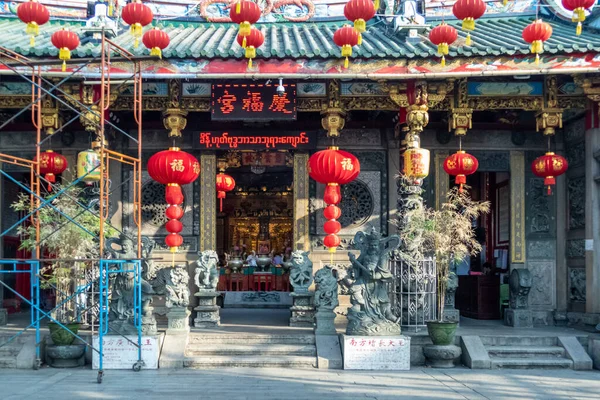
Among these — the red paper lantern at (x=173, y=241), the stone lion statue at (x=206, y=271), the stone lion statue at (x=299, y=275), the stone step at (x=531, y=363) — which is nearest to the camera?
the stone step at (x=531, y=363)

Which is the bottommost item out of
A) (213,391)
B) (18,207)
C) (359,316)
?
(213,391)

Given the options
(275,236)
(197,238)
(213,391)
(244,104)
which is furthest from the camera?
(275,236)

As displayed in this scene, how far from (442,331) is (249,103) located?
5.05 metres

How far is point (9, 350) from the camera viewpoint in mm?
10484

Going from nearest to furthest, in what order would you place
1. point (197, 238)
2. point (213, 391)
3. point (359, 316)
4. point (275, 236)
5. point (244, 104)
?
point (213, 391)
point (359, 316)
point (244, 104)
point (197, 238)
point (275, 236)

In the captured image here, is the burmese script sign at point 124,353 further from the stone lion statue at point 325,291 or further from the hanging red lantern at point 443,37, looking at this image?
the hanging red lantern at point 443,37

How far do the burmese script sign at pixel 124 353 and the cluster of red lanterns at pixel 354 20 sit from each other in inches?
209

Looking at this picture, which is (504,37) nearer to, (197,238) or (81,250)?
(197,238)

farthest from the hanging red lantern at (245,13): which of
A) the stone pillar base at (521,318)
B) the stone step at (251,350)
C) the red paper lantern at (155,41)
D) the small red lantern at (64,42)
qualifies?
the stone pillar base at (521,318)

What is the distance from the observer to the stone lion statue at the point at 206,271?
41.1 feet

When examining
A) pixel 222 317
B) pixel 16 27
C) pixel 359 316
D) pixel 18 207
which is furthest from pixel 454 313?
pixel 16 27

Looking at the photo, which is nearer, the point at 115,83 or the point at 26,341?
the point at 26,341

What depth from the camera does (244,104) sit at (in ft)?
40.2

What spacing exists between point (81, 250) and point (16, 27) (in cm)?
545
